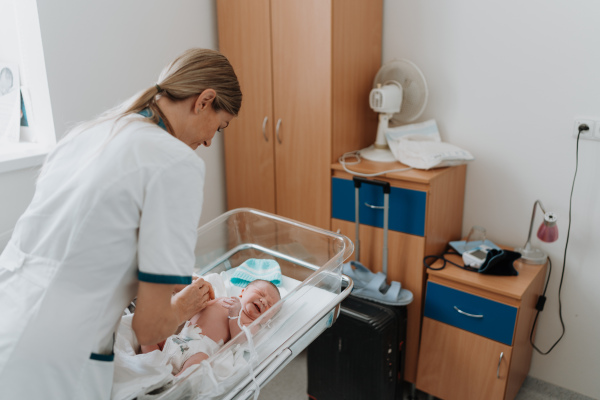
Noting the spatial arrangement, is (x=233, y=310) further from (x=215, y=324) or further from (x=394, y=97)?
(x=394, y=97)

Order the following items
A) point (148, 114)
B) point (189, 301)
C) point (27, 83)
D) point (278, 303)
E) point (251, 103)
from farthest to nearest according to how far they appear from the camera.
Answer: point (251, 103) < point (27, 83) < point (278, 303) < point (189, 301) < point (148, 114)

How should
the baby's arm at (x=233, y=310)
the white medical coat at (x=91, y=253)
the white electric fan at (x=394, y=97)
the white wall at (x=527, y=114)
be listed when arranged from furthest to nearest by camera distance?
the white electric fan at (x=394, y=97), the white wall at (x=527, y=114), the baby's arm at (x=233, y=310), the white medical coat at (x=91, y=253)

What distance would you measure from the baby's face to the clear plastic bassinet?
15 centimetres

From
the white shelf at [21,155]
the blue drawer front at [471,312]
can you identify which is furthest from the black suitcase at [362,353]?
the white shelf at [21,155]

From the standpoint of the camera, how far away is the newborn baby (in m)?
1.40

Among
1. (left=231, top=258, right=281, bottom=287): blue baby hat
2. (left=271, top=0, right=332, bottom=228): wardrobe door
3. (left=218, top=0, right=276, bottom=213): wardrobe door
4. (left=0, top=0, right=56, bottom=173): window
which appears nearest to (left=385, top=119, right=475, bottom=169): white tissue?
(left=271, top=0, right=332, bottom=228): wardrobe door

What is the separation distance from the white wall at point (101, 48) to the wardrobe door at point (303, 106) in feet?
1.65

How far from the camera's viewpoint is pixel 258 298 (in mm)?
1661

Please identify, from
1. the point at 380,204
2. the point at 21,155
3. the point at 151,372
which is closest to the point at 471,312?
the point at 380,204

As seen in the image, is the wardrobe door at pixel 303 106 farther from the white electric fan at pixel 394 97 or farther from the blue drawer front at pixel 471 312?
the blue drawer front at pixel 471 312

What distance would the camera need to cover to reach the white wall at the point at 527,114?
2105 mm

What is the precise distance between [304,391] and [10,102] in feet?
6.15

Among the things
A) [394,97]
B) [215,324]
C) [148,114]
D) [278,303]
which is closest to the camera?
[148,114]

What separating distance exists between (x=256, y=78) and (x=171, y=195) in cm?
162
